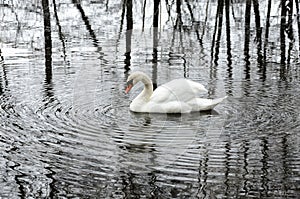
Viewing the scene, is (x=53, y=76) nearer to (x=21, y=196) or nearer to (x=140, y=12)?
(x=21, y=196)

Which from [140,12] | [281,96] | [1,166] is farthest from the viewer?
[140,12]

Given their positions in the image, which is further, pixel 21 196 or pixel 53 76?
pixel 53 76

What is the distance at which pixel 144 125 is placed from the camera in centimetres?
839

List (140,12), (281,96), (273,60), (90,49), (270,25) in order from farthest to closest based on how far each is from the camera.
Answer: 1. (140,12)
2. (270,25)
3. (90,49)
4. (273,60)
5. (281,96)

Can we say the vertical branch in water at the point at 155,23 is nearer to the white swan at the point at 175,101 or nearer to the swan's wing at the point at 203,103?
the white swan at the point at 175,101

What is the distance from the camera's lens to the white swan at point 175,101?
29.7 feet

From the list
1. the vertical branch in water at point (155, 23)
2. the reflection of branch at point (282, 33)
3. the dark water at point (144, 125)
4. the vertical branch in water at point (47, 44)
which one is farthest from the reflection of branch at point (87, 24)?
the reflection of branch at point (282, 33)

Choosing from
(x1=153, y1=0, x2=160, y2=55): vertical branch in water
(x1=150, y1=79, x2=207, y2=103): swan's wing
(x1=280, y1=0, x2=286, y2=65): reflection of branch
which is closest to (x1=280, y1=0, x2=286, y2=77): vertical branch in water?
(x1=280, y1=0, x2=286, y2=65): reflection of branch

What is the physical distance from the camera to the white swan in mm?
9039

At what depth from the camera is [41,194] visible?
19.2ft

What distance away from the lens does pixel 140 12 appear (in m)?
22.8

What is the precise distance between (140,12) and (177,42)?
22.8 feet

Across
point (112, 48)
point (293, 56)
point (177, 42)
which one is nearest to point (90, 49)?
point (112, 48)

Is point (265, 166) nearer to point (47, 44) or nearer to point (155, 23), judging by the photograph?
point (47, 44)
